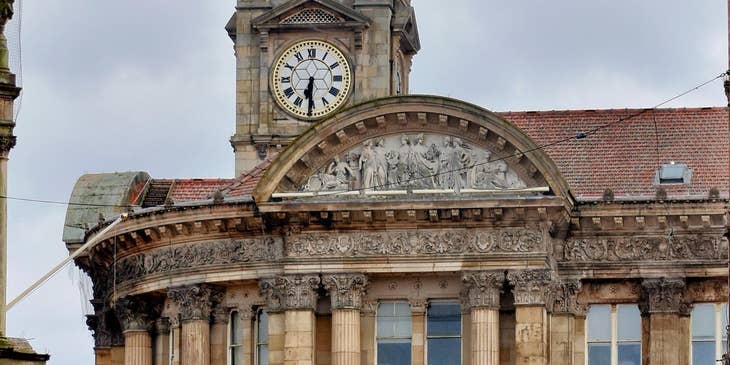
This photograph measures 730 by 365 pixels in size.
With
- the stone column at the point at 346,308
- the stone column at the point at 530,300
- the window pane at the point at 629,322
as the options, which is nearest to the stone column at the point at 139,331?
the stone column at the point at 346,308

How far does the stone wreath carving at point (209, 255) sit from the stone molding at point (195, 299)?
0.55 m

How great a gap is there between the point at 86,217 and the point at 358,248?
9.76m

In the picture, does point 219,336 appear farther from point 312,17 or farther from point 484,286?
point 312,17

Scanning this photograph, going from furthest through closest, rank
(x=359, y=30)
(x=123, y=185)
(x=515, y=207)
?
(x=359, y=30), (x=123, y=185), (x=515, y=207)

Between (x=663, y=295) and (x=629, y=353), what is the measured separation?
1.67 metres

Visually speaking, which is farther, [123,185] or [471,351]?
[123,185]

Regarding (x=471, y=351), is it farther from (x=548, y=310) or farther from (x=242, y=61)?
(x=242, y=61)

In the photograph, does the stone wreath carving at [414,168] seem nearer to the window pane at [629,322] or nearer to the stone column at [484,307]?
the stone column at [484,307]

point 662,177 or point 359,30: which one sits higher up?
point 359,30

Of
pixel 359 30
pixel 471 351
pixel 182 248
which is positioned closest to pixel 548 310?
pixel 471 351

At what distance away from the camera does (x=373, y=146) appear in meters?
83.9

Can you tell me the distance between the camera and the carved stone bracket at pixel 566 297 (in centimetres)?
8394

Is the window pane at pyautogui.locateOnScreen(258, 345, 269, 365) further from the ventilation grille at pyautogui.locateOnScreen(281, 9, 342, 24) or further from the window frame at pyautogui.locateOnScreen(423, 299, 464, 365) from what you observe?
the ventilation grille at pyautogui.locateOnScreen(281, 9, 342, 24)

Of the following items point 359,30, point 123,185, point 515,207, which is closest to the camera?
point 515,207
